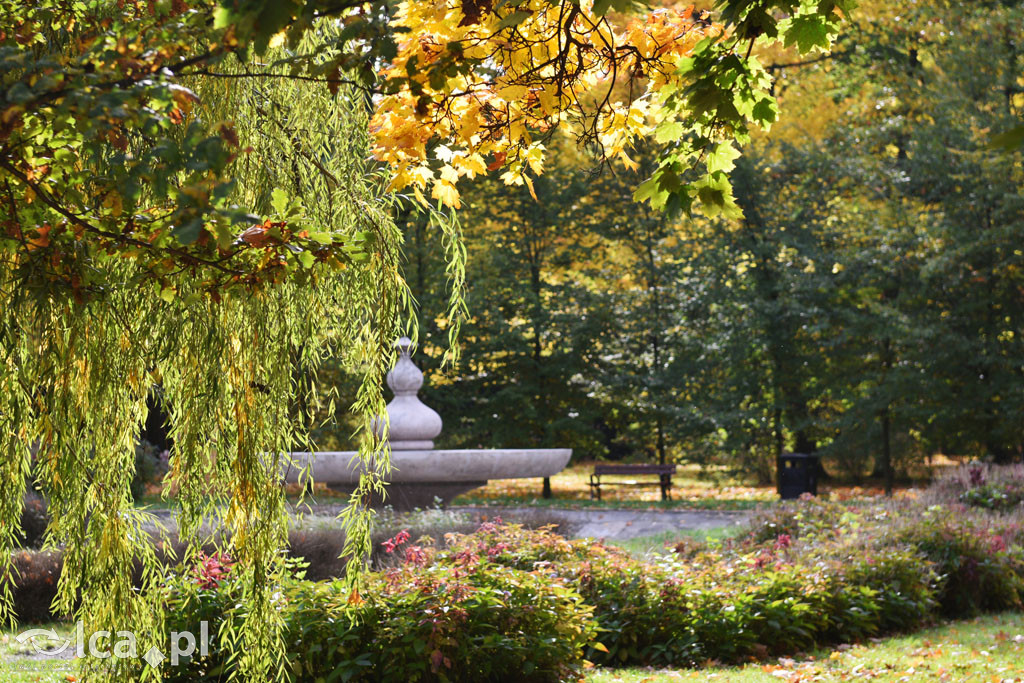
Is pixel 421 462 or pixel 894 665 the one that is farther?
pixel 421 462

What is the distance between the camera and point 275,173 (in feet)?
13.2

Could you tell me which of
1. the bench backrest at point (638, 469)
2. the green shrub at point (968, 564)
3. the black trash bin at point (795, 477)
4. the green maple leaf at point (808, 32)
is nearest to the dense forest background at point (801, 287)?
the bench backrest at point (638, 469)

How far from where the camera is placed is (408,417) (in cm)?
1077

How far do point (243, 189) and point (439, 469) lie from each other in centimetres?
688

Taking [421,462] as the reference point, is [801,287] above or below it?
above

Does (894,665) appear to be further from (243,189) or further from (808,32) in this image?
(243,189)

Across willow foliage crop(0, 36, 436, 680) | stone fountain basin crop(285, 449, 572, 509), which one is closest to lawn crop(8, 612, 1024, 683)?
willow foliage crop(0, 36, 436, 680)

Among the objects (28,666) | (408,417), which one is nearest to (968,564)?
(408,417)

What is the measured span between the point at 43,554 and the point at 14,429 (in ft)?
16.5

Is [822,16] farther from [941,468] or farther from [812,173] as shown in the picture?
[941,468]

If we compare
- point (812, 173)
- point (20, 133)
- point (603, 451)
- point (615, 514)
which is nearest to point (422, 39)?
point (20, 133)

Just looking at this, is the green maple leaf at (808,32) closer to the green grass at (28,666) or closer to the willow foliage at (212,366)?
the willow foliage at (212,366)

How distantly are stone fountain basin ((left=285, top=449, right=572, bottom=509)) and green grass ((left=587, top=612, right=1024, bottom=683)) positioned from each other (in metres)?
4.84

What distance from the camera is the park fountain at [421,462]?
1044cm
